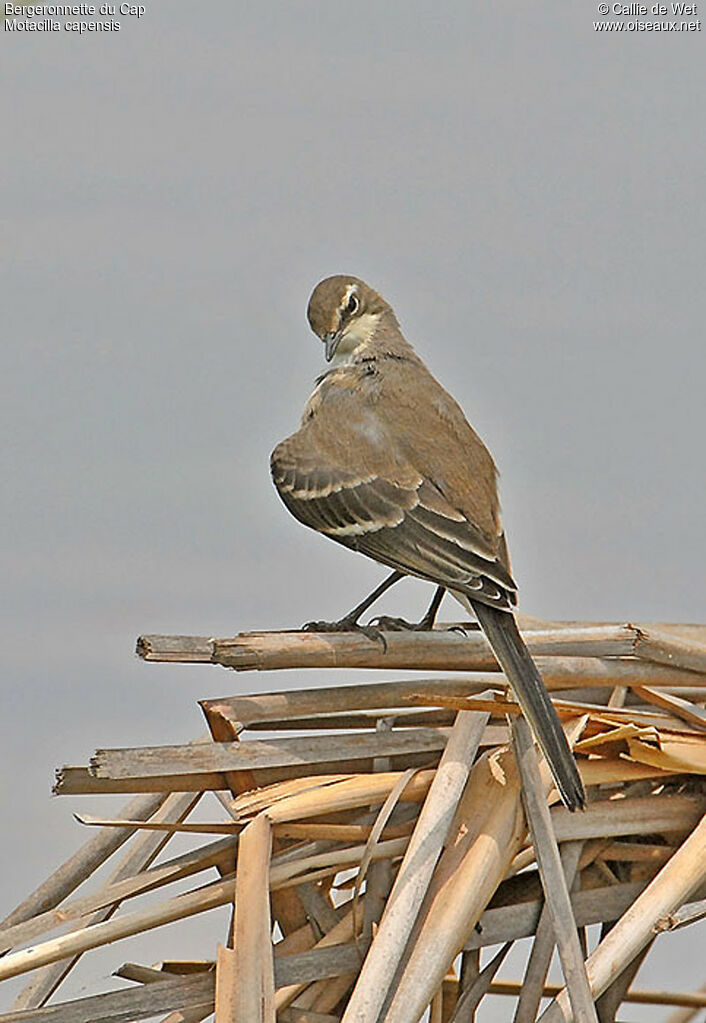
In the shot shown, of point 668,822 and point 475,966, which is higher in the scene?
point 668,822

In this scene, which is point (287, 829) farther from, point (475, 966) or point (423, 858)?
point (475, 966)

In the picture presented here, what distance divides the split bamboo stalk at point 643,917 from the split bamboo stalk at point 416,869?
0.64ft

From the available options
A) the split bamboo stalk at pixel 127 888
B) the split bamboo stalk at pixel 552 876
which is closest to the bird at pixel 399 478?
the split bamboo stalk at pixel 552 876

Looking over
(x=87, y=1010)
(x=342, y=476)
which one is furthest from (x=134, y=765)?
(x=342, y=476)

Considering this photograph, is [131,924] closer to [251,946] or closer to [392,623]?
[251,946]

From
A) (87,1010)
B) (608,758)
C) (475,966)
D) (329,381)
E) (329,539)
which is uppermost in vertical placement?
(329,381)

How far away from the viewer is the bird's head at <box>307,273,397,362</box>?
307 cm

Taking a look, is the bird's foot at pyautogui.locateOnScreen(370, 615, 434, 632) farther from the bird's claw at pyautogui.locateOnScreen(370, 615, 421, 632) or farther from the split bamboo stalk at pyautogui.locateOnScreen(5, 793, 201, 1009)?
the split bamboo stalk at pyautogui.locateOnScreen(5, 793, 201, 1009)

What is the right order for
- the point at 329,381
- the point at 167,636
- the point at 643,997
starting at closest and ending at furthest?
the point at 167,636 < the point at 643,997 < the point at 329,381

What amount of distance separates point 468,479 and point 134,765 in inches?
43.2

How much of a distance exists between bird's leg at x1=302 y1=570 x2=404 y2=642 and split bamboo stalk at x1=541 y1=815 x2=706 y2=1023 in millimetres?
466

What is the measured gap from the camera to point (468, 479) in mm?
2660

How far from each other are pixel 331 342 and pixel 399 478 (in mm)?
516

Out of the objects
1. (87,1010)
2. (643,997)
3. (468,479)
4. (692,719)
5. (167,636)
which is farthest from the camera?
(468,479)
